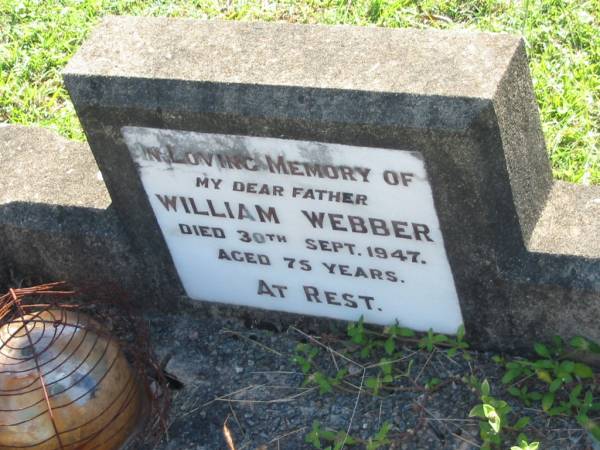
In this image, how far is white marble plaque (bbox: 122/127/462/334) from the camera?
10.1ft

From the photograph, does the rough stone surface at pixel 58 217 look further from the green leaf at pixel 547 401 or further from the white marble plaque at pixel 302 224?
the green leaf at pixel 547 401

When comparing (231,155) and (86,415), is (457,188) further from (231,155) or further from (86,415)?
(86,415)

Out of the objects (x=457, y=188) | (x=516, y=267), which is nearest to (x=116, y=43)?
(x=457, y=188)

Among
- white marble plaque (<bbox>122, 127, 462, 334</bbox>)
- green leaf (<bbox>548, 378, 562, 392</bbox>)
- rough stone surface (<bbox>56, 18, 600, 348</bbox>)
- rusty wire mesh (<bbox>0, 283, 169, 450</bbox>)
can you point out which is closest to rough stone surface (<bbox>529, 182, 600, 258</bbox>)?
rough stone surface (<bbox>56, 18, 600, 348</bbox>)

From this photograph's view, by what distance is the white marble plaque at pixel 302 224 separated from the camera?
10.1 feet

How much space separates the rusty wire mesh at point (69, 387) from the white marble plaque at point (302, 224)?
418 mm

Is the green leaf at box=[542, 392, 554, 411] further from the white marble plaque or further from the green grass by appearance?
the green grass

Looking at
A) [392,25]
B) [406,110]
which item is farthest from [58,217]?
[392,25]

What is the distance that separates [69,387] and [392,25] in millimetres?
1971

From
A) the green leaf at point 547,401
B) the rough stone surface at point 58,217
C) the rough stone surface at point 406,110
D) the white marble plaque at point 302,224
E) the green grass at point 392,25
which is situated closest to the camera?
the rough stone surface at point 406,110

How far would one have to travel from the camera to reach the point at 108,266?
148 inches

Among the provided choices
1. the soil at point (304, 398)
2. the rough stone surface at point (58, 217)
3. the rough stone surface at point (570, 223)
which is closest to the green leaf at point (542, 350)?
the soil at point (304, 398)

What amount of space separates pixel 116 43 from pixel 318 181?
29.5 inches

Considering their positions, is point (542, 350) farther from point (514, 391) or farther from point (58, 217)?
point (58, 217)
